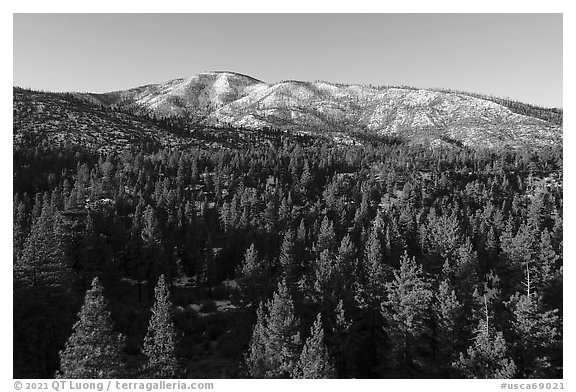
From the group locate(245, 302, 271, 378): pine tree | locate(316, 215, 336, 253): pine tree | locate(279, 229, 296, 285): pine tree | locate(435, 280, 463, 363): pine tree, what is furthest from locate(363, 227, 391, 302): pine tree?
locate(316, 215, 336, 253): pine tree

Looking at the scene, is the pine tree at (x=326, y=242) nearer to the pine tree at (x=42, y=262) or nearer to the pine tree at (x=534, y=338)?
the pine tree at (x=534, y=338)

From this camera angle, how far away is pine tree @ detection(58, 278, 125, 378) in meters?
22.3

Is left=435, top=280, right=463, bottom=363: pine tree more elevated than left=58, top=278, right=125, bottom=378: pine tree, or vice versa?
left=58, top=278, right=125, bottom=378: pine tree

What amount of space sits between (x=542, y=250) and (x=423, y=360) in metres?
28.5

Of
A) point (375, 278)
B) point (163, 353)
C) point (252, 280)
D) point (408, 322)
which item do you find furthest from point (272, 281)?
point (163, 353)

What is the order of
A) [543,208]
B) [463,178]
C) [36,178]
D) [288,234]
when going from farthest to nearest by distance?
1. [463,178]
2. [36,178]
3. [543,208]
4. [288,234]

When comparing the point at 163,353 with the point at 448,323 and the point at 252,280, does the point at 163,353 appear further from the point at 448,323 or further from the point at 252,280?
the point at 448,323

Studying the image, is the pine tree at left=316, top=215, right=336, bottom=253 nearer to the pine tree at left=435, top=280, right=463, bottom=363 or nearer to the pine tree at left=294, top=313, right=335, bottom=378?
the pine tree at left=435, top=280, right=463, bottom=363

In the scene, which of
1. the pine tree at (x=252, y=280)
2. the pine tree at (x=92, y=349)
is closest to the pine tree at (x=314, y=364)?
the pine tree at (x=92, y=349)

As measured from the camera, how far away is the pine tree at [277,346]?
28.3 metres

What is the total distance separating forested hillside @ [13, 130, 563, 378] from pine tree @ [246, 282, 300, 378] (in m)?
0.15

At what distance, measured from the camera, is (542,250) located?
51250 mm
